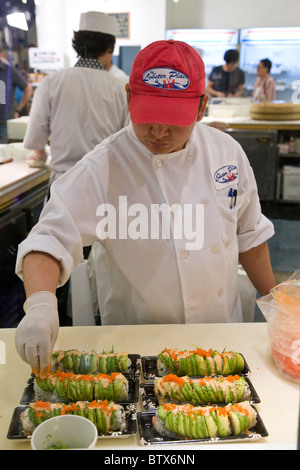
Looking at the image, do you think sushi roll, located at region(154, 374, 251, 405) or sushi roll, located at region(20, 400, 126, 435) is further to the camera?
sushi roll, located at region(154, 374, 251, 405)

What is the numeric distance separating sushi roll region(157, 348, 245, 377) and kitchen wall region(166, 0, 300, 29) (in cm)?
102

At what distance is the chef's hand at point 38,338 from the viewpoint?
1.01 m

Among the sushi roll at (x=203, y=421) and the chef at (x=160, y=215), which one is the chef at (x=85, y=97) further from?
the sushi roll at (x=203, y=421)

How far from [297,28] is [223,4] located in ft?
0.85

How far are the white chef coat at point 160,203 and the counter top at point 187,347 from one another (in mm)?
117

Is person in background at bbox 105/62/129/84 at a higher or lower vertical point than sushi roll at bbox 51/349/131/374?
higher

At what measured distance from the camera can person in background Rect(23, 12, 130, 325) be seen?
1.63 metres

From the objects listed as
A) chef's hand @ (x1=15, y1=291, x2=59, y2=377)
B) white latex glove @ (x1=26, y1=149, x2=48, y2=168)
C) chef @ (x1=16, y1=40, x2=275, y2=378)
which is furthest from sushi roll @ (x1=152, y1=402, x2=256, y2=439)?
white latex glove @ (x1=26, y1=149, x2=48, y2=168)

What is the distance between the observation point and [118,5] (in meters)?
1.49

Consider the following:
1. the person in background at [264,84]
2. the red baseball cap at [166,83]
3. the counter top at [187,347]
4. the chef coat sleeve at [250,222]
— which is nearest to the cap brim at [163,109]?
the red baseball cap at [166,83]

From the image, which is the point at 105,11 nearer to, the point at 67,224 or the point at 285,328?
the point at 67,224

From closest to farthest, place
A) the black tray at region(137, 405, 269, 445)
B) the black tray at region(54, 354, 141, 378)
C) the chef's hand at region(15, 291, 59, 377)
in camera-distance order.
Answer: the black tray at region(137, 405, 269, 445)
the chef's hand at region(15, 291, 59, 377)
the black tray at region(54, 354, 141, 378)

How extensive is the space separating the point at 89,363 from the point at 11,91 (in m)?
1.11

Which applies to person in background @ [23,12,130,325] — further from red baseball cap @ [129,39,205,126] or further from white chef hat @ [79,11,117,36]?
red baseball cap @ [129,39,205,126]
